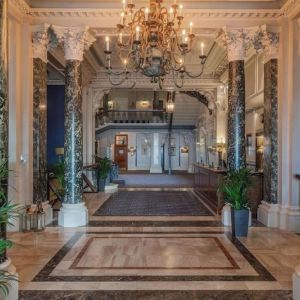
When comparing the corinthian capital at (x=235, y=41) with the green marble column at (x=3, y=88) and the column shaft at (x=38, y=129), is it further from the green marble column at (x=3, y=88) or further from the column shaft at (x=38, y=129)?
the green marble column at (x=3, y=88)

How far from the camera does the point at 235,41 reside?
6582mm

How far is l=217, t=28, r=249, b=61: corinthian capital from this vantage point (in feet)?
21.5

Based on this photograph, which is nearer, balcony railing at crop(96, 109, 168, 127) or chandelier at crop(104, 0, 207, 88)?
chandelier at crop(104, 0, 207, 88)

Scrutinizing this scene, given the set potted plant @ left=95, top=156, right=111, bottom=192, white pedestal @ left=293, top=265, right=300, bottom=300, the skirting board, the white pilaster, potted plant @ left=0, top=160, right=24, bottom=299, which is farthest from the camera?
the white pilaster

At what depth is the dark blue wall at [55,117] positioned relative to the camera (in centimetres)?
1154

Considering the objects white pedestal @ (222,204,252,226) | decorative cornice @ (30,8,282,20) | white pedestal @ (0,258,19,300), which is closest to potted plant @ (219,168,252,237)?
white pedestal @ (222,204,252,226)

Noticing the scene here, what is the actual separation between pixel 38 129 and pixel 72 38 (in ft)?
5.89

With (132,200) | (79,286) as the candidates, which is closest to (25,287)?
(79,286)

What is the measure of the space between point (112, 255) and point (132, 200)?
207 inches

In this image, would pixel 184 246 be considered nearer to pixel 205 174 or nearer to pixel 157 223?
pixel 157 223

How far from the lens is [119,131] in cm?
2394

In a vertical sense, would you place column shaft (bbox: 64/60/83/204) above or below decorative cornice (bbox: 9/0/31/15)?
below

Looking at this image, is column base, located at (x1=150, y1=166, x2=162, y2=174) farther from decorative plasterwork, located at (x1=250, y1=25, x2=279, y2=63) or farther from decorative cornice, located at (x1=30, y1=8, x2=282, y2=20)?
decorative cornice, located at (x1=30, y1=8, x2=282, y2=20)

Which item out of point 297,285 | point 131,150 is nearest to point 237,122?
point 297,285
